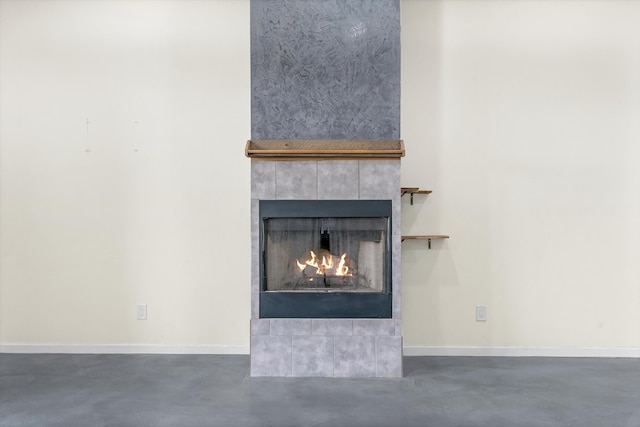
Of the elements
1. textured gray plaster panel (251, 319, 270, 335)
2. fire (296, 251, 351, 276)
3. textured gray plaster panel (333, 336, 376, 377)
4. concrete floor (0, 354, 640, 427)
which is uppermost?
fire (296, 251, 351, 276)

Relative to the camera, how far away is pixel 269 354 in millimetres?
2850

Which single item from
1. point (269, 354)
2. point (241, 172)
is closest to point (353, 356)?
point (269, 354)

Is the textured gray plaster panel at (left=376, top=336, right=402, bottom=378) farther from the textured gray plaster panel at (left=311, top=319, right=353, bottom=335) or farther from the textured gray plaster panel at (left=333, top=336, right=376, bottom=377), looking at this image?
the textured gray plaster panel at (left=311, top=319, right=353, bottom=335)

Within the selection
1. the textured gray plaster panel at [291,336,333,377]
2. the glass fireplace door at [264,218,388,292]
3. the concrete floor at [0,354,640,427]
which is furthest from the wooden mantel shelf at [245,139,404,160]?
the concrete floor at [0,354,640,427]

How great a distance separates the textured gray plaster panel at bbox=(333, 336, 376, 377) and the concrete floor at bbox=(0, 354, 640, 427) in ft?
0.27

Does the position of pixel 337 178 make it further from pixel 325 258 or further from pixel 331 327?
pixel 331 327

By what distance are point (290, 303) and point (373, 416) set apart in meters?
0.84

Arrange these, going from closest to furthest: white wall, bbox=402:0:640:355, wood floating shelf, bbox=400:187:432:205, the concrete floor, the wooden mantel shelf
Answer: the concrete floor
the wooden mantel shelf
wood floating shelf, bbox=400:187:432:205
white wall, bbox=402:0:640:355

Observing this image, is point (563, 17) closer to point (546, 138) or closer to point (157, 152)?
point (546, 138)

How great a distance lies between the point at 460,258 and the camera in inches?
132

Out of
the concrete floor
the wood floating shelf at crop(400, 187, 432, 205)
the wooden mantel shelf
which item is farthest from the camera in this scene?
the wood floating shelf at crop(400, 187, 432, 205)

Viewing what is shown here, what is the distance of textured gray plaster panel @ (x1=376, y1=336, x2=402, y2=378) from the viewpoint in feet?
9.30

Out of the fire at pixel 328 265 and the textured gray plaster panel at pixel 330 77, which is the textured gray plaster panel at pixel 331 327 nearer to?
the fire at pixel 328 265

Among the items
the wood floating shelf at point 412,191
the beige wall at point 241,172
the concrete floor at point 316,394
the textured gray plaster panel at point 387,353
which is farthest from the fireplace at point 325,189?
the beige wall at point 241,172
